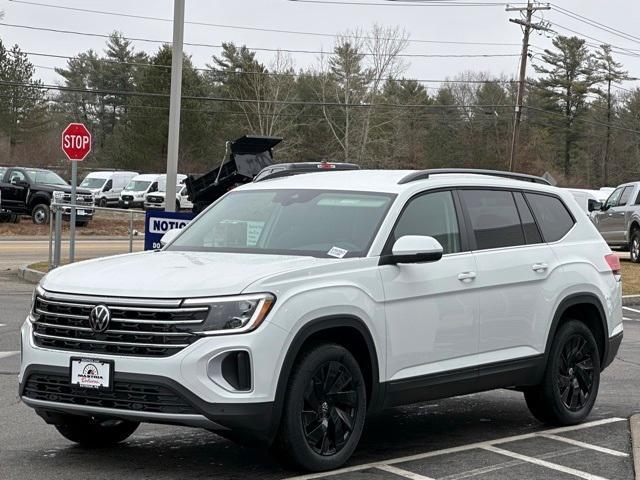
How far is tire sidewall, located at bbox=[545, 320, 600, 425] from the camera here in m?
8.34

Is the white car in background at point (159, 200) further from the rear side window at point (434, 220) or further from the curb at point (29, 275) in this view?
the rear side window at point (434, 220)


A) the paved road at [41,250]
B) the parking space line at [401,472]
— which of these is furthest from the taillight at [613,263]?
the paved road at [41,250]

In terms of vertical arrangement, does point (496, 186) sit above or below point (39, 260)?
above

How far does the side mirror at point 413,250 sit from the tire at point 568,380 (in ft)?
5.60

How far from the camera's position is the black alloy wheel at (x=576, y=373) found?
336 inches

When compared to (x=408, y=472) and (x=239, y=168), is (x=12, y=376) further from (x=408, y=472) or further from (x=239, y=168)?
(x=239, y=168)

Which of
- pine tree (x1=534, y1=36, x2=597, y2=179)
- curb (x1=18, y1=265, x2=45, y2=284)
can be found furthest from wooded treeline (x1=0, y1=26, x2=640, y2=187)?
curb (x1=18, y1=265, x2=45, y2=284)

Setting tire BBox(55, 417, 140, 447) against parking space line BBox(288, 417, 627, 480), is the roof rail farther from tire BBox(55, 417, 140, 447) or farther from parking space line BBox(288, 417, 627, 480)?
tire BBox(55, 417, 140, 447)

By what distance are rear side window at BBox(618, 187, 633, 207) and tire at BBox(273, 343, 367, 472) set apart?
2510 centimetres

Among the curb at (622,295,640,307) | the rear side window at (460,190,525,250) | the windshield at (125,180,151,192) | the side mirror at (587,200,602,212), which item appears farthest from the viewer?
the windshield at (125,180,151,192)

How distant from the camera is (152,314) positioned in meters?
6.19

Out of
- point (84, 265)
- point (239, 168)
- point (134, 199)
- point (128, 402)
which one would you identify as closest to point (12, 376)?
point (84, 265)

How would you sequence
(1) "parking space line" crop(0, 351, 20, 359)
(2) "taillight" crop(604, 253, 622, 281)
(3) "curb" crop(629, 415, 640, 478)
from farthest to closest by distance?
(1) "parking space line" crop(0, 351, 20, 359) < (2) "taillight" crop(604, 253, 622, 281) < (3) "curb" crop(629, 415, 640, 478)

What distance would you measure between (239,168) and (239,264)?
1846 cm
